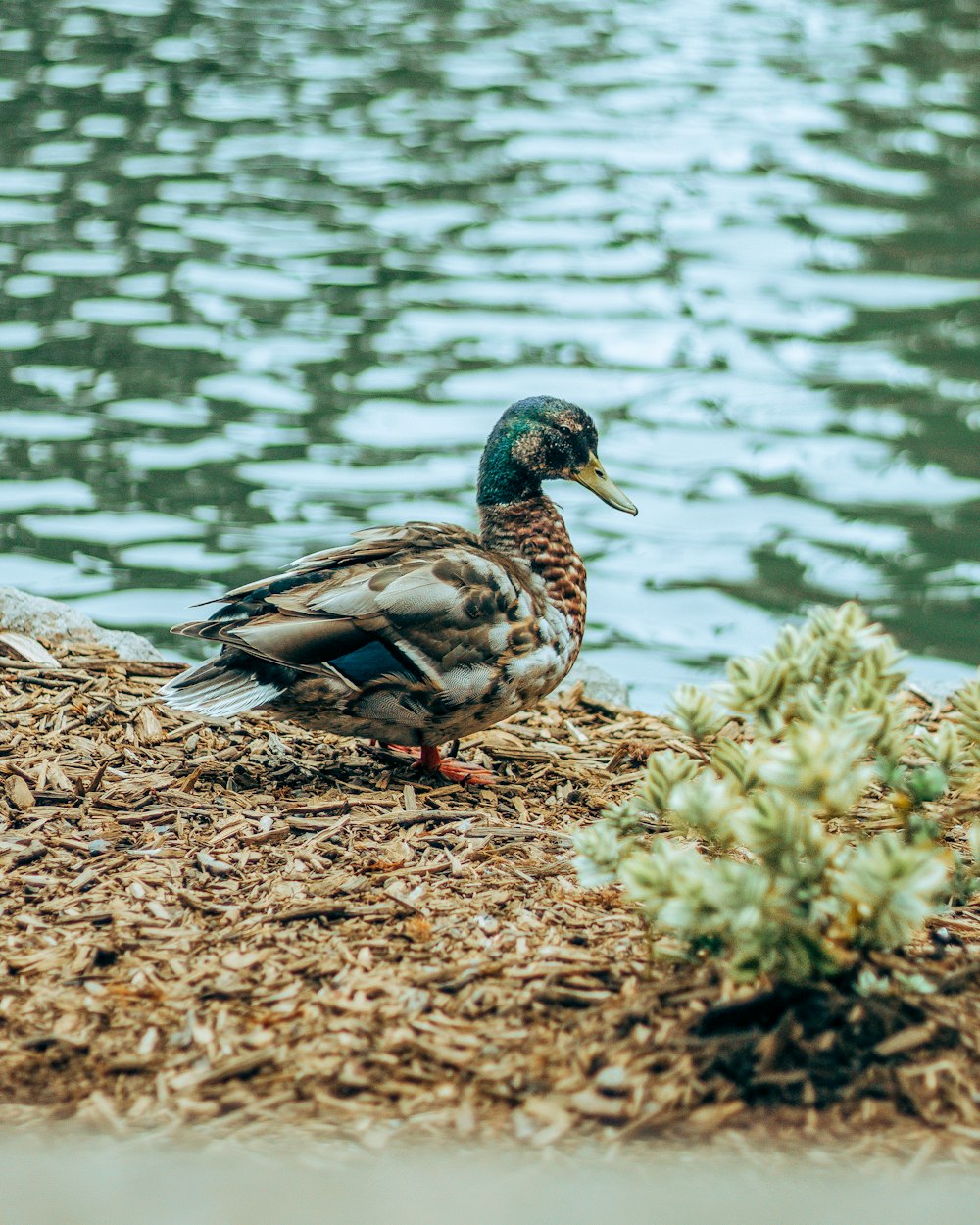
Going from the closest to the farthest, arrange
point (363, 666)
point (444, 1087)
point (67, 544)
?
point (444, 1087) → point (363, 666) → point (67, 544)

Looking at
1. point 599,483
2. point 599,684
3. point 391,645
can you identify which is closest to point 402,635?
point 391,645

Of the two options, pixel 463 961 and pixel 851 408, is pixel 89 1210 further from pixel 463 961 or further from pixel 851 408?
pixel 851 408

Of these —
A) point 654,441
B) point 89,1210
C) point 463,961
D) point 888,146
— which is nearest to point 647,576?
point 654,441

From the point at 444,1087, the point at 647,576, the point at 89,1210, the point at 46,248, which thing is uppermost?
the point at 89,1210

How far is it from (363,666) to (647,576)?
11.4 ft

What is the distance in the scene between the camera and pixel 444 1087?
2787 millimetres

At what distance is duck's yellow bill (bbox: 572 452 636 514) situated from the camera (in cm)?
518

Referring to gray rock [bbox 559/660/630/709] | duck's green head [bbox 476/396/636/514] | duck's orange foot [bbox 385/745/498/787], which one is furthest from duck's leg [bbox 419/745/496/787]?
gray rock [bbox 559/660/630/709]

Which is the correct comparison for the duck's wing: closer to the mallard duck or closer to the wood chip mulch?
the mallard duck

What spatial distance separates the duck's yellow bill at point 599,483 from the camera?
5.18m

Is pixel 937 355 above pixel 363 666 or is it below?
below

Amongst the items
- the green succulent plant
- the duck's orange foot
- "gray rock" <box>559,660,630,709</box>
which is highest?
the green succulent plant

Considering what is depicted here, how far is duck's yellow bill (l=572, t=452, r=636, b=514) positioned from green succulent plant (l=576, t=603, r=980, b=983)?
203cm

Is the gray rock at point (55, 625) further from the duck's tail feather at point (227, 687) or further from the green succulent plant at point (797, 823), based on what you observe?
the green succulent plant at point (797, 823)
